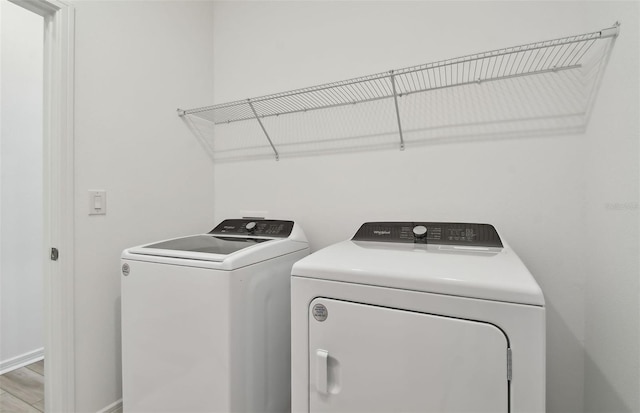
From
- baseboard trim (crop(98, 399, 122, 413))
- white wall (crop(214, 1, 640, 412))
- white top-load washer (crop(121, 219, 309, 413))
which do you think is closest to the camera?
white wall (crop(214, 1, 640, 412))

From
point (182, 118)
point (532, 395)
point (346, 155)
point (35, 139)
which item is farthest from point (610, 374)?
point (35, 139)

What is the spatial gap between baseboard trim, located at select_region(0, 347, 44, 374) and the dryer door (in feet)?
8.66

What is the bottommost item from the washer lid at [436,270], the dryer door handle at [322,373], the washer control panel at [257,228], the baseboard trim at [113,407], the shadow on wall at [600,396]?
the baseboard trim at [113,407]

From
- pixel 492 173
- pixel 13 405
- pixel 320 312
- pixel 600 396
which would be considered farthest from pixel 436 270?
pixel 13 405

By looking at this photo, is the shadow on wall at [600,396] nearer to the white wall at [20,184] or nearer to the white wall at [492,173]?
the white wall at [492,173]

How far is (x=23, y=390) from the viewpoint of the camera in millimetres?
1969

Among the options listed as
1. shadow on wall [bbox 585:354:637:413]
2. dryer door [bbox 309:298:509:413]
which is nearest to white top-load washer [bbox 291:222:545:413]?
dryer door [bbox 309:298:509:413]

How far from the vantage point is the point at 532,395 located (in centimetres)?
77

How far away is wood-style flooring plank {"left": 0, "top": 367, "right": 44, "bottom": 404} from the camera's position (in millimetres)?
1908

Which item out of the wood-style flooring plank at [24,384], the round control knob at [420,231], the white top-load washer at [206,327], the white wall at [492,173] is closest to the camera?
the white wall at [492,173]

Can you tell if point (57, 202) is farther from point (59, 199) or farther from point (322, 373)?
point (322, 373)

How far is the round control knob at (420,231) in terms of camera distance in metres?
1.42

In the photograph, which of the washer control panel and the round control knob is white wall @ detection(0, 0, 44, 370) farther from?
the round control knob

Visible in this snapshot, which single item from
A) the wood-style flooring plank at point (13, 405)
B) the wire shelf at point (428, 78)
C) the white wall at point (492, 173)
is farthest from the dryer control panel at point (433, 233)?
the wood-style flooring plank at point (13, 405)
